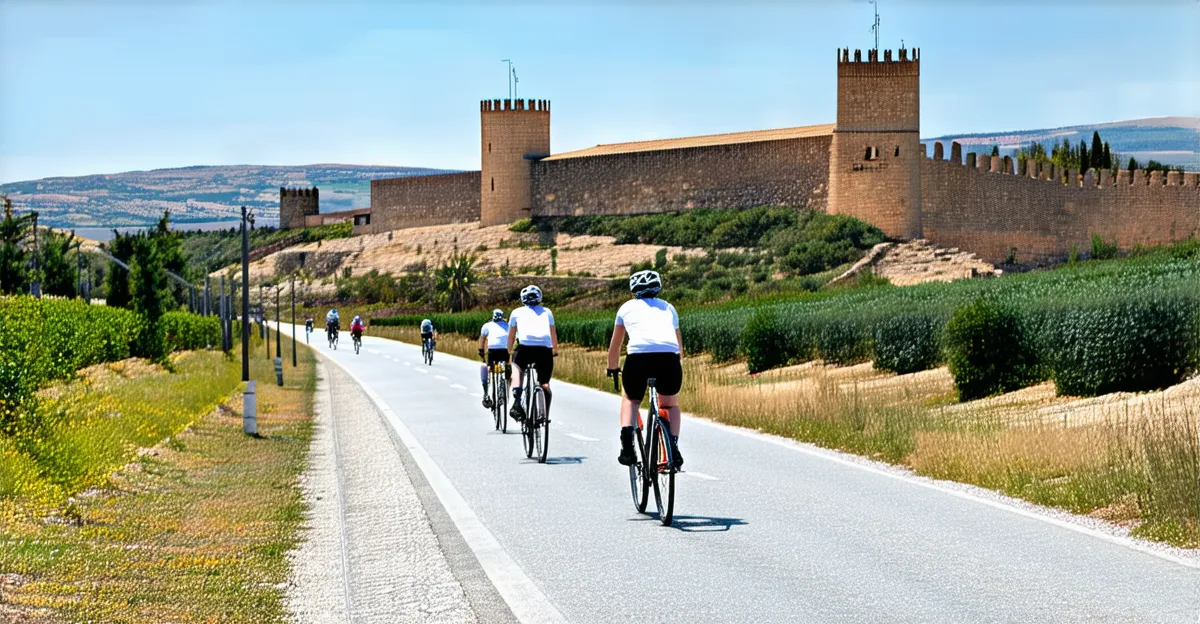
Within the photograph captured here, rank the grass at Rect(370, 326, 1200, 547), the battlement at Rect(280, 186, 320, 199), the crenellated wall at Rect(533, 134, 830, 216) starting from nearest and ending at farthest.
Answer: the grass at Rect(370, 326, 1200, 547)
the crenellated wall at Rect(533, 134, 830, 216)
the battlement at Rect(280, 186, 320, 199)

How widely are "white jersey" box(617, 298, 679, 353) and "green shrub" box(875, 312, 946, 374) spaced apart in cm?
2047

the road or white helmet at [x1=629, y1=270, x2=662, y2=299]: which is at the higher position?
white helmet at [x1=629, y1=270, x2=662, y2=299]

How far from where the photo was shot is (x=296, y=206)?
14162 cm

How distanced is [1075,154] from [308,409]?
9234 cm

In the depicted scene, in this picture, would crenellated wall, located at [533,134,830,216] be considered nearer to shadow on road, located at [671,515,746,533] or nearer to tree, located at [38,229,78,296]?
tree, located at [38,229,78,296]

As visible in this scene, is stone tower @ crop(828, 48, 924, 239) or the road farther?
stone tower @ crop(828, 48, 924, 239)

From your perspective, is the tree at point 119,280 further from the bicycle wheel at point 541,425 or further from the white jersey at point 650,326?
the white jersey at point 650,326

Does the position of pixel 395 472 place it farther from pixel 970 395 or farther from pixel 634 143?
pixel 634 143

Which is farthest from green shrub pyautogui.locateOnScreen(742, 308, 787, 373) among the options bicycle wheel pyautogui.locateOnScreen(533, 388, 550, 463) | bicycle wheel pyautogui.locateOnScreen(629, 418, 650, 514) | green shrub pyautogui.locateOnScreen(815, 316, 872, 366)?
bicycle wheel pyautogui.locateOnScreen(629, 418, 650, 514)

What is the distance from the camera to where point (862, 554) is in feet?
32.2

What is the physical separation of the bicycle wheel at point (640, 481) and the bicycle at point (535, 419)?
4038mm

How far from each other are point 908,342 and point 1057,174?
56.6 meters

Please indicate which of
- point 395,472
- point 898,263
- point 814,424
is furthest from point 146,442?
point 898,263

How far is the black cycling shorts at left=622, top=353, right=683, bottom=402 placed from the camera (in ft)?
37.7
